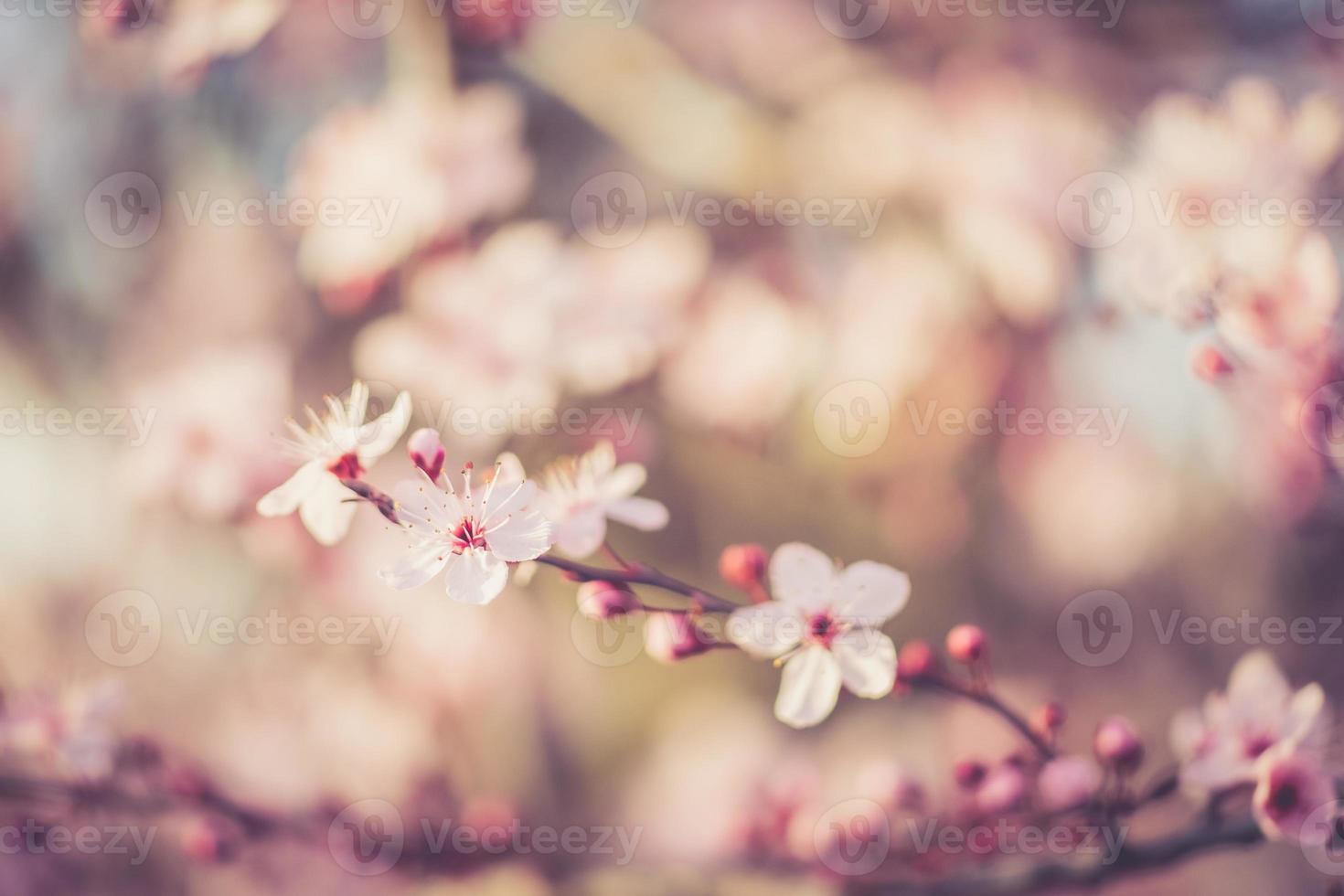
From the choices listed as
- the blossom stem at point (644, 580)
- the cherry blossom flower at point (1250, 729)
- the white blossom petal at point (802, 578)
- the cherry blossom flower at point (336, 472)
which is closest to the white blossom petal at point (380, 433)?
the cherry blossom flower at point (336, 472)

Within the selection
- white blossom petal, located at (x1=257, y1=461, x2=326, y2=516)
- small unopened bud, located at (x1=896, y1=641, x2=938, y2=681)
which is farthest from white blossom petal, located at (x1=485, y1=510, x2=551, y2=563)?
small unopened bud, located at (x1=896, y1=641, x2=938, y2=681)

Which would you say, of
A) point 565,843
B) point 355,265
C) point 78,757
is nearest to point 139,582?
point 78,757

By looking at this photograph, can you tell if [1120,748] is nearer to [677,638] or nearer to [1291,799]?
[1291,799]

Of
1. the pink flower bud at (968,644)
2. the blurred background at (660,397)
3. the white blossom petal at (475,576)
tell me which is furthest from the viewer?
the blurred background at (660,397)

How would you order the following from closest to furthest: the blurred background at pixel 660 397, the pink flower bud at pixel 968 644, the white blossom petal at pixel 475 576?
the white blossom petal at pixel 475 576 < the pink flower bud at pixel 968 644 < the blurred background at pixel 660 397

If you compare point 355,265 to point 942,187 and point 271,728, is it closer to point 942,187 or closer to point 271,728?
point 271,728

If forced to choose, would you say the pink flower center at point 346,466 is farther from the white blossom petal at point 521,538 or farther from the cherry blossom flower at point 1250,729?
the cherry blossom flower at point 1250,729
